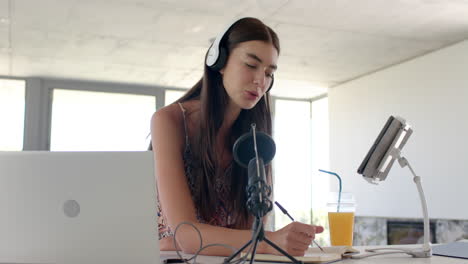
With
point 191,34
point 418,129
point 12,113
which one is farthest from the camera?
point 12,113

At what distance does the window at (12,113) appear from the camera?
19.4 feet

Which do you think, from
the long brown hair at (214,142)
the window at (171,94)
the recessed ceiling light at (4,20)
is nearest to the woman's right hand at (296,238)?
the long brown hair at (214,142)

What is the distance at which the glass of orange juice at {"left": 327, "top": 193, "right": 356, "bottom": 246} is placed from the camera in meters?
1.38

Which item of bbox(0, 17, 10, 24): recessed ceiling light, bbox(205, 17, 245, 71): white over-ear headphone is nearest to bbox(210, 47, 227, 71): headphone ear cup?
bbox(205, 17, 245, 71): white over-ear headphone

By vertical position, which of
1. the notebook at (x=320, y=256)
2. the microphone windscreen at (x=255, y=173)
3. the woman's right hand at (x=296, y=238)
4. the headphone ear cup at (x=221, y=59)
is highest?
the headphone ear cup at (x=221, y=59)

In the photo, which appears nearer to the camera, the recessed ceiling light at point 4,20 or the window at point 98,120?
the recessed ceiling light at point 4,20

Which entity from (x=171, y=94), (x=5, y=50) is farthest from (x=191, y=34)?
(x=171, y=94)

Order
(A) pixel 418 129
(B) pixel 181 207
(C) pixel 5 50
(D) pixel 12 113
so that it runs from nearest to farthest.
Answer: (B) pixel 181 207 < (C) pixel 5 50 < (A) pixel 418 129 < (D) pixel 12 113

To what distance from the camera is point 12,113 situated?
19.6ft

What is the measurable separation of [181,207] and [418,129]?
435 centimetres

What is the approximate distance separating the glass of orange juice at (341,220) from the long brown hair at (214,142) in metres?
0.22

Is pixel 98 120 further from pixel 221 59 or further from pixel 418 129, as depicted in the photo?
pixel 221 59

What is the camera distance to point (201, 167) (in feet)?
4.83

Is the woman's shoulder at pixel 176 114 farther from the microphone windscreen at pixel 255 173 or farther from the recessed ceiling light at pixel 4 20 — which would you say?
the recessed ceiling light at pixel 4 20
